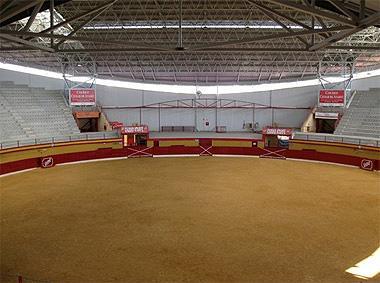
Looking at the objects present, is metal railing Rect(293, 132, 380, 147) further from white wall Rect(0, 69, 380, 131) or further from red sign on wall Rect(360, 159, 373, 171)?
white wall Rect(0, 69, 380, 131)

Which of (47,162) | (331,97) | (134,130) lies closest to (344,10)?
(331,97)

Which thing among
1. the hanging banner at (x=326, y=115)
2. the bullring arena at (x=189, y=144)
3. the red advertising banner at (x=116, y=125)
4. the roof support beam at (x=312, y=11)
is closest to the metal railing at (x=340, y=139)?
the bullring arena at (x=189, y=144)

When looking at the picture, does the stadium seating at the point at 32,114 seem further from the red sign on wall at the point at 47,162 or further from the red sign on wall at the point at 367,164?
the red sign on wall at the point at 367,164

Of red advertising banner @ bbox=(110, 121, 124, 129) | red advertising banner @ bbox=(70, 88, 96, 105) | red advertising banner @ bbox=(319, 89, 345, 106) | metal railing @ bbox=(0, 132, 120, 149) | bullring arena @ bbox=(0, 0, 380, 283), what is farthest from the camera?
red advertising banner @ bbox=(110, 121, 124, 129)

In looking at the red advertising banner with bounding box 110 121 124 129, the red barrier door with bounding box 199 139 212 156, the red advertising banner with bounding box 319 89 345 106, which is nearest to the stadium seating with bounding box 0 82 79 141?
the red advertising banner with bounding box 110 121 124 129

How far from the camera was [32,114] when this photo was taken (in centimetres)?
2684

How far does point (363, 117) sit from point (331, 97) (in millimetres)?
3124

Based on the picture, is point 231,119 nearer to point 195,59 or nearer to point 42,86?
point 195,59

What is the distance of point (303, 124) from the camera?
105 ft

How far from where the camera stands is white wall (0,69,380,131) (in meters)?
34.0

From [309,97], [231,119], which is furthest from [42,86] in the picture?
[309,97]

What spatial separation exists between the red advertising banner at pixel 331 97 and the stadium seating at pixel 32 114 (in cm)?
2155

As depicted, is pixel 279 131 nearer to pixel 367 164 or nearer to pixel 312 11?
pixel 367 164

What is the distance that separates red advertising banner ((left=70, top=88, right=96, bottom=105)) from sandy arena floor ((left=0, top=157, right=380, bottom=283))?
1059cm
